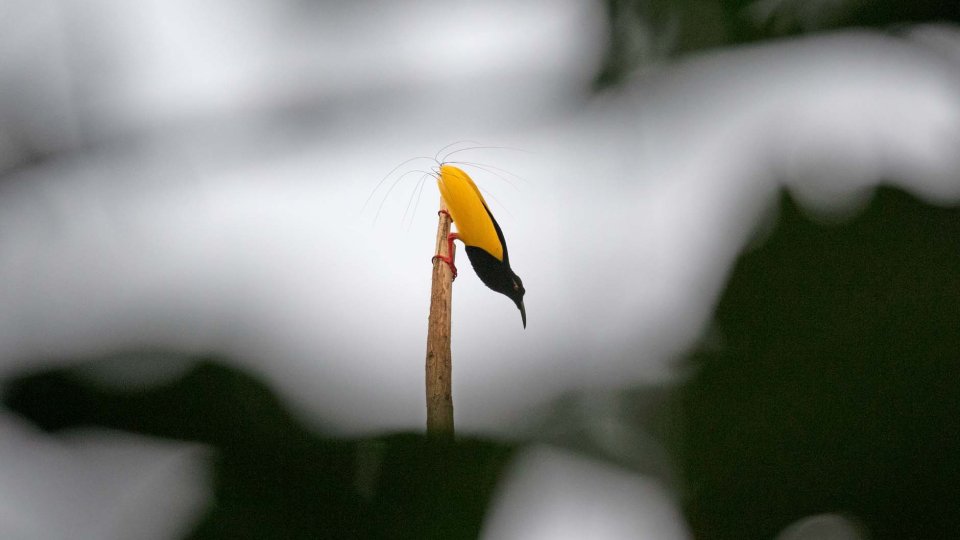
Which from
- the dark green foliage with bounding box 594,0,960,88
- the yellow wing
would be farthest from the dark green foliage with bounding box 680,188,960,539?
the yellow wing

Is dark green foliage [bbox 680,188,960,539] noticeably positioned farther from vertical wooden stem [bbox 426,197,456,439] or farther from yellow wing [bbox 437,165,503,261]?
yellow wing [bbox 437,165,503,261]

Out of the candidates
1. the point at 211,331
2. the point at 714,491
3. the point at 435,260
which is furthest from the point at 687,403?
the point at 435,260

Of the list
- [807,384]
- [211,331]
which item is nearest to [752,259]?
[807,384]

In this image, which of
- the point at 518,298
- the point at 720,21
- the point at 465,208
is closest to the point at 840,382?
the point at 720,21

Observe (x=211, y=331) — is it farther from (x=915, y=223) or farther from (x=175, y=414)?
(x=915, y=223)

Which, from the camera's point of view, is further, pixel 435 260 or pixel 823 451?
pixel 435 260

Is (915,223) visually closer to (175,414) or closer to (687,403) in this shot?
(687,403)

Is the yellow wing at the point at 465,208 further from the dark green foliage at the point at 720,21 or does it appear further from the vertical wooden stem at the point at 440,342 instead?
the dark green foliage at the point at 720,21
